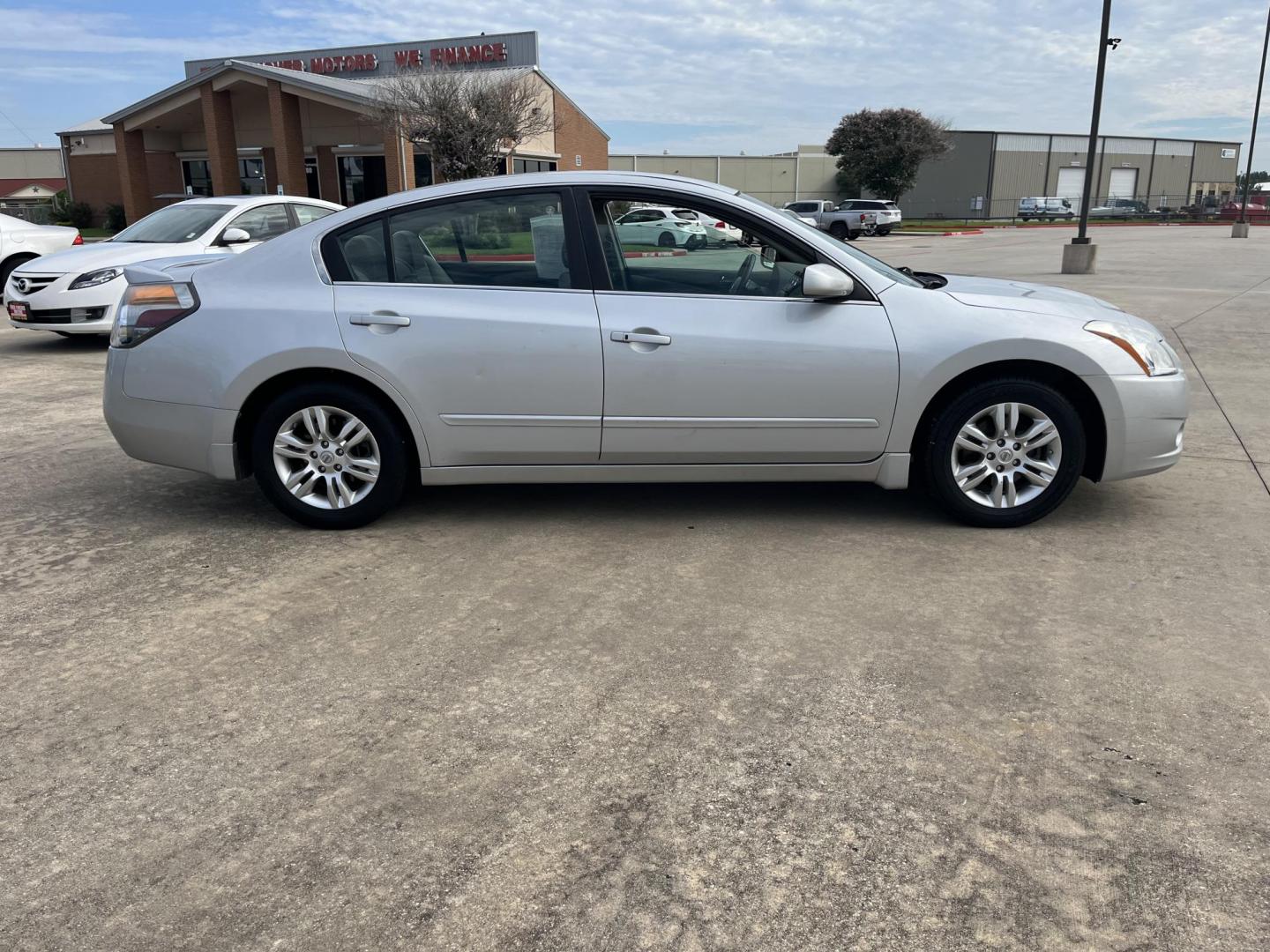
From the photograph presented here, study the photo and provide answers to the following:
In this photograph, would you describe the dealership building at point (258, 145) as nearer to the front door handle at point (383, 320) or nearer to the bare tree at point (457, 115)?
the bare tree at point (457, 115)

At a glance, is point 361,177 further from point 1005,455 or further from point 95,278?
point 1005,455

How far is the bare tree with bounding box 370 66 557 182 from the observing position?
2830cm

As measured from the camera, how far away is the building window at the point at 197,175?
3838 cm

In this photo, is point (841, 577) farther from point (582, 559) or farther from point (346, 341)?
point (346, 341)

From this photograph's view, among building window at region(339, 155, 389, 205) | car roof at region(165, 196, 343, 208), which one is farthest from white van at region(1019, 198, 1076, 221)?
car roof at region(165, 196, 343, 208)

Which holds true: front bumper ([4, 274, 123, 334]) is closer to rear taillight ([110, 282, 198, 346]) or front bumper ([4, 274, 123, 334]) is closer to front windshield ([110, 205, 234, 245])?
front windshield ([110, 205, 234, 245])

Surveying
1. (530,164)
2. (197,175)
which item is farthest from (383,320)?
(197,175)

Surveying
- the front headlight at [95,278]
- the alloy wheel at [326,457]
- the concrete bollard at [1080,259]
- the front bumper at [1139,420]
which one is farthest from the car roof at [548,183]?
the concrete bollard at [1080,259]

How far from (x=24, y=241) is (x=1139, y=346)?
14.3 meters

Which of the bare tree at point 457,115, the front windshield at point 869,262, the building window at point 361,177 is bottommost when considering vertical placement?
the front windshield at point 869,262

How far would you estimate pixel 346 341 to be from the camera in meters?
4.56

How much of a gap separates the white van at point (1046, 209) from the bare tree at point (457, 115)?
43.7 m

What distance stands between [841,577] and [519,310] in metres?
1.86

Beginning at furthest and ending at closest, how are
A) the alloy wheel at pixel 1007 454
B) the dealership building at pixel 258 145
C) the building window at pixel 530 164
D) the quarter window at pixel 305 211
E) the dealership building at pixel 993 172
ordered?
the dealership building at pixel 993 172, the building window at pixel 530 164, the dealership building at pixel 258 145, the quarter window at pixel 305 211, the alloy wheel at pixel 1007 454
